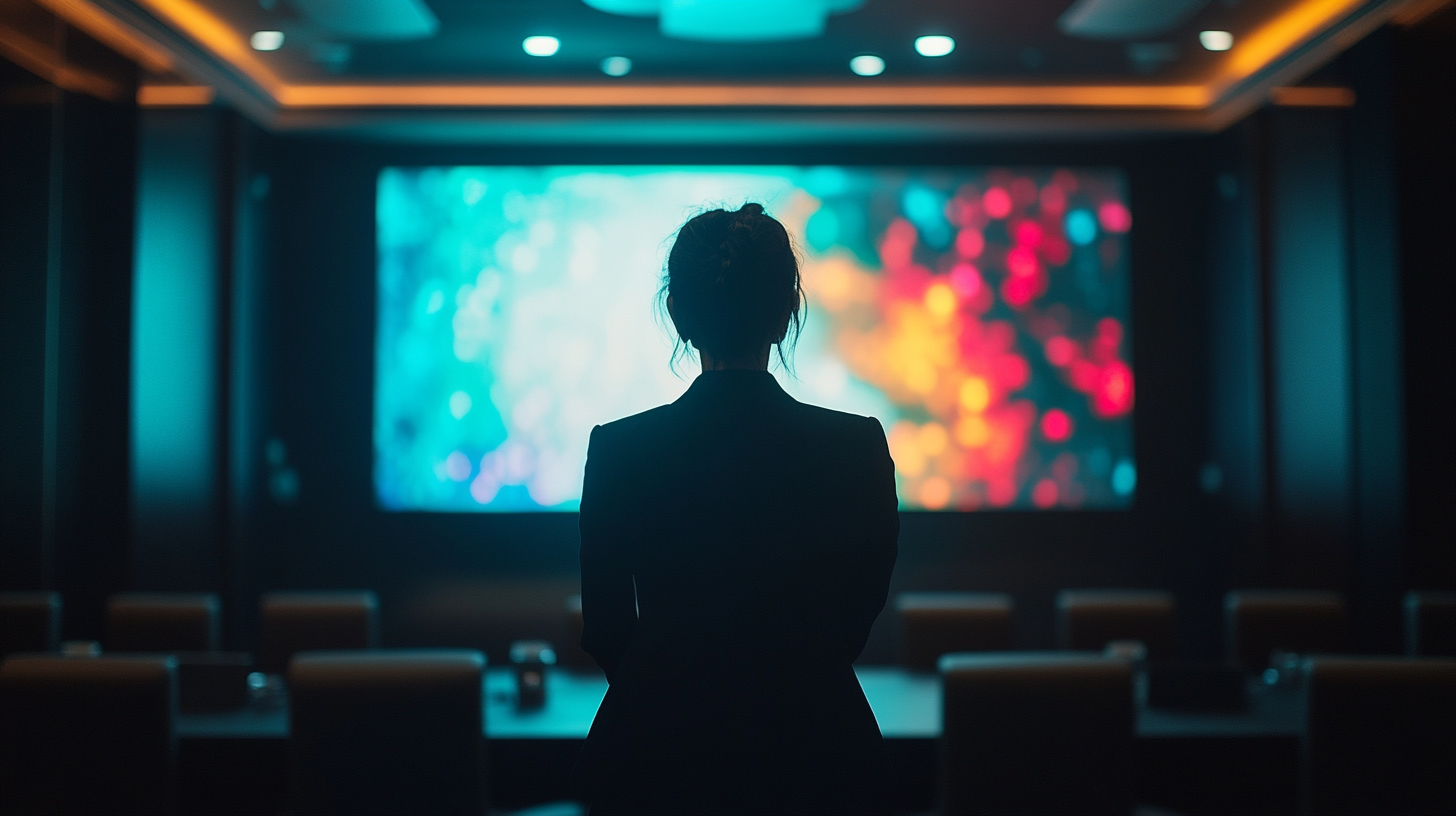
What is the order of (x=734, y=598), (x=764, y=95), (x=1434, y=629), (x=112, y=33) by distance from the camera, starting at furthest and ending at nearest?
(x=764, y=95) < (x=112, y=33) < (x=1434, y=629) < (x=734, y=598)

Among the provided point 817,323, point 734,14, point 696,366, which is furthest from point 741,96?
point 696,366

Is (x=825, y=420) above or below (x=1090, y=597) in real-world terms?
above

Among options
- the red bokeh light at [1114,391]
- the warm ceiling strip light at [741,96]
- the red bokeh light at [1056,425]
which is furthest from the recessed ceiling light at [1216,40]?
the red bokeh light at [1056,425]

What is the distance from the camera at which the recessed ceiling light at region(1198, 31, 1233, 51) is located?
14.6 feet

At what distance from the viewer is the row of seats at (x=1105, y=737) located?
213 cm

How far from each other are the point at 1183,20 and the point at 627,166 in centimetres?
274

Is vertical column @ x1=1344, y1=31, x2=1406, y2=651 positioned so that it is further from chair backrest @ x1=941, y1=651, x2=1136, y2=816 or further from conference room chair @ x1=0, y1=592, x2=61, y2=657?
conference room chair @ x1=0, y1=592, x2=61, y2=657

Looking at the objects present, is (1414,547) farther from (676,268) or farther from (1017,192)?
(676,268)

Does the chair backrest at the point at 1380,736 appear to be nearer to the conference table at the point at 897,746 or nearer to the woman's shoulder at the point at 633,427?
the conference table at the point at 897,746

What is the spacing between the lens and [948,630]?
142 inches

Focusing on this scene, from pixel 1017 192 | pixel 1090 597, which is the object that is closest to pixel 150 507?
pixel 1090 597

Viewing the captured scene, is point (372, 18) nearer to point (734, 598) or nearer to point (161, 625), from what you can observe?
point (161, 625)

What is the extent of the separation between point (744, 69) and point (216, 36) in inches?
95.1

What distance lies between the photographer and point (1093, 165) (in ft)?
18.0
